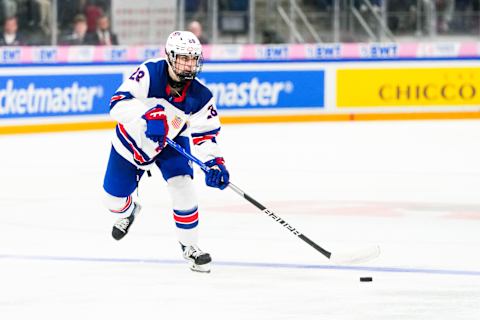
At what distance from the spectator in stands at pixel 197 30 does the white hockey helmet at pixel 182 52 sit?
31.7 feet

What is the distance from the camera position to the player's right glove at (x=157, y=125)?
6.21 meters

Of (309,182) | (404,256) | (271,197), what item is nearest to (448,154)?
(309,182)

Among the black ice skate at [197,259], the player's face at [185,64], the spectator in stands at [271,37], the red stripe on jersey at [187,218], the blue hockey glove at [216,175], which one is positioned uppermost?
the player's face at [185,64]

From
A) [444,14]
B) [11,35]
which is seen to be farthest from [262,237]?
[444,14]

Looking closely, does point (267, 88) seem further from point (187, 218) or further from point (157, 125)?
point (157, 125)

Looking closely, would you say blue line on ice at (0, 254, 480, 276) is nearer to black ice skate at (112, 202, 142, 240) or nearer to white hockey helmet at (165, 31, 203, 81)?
black ice skate at (112, 202, 142, 240)

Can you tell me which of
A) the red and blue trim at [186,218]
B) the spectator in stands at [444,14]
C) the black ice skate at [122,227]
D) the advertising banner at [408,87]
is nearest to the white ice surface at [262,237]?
the black ice skate at [122,227]

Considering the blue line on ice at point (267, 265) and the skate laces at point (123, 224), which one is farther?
the skate laces at point (123, 224)

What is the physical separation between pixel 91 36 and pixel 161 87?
911cm

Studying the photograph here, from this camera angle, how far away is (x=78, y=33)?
15.3 m

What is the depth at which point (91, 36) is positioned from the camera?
603 inches

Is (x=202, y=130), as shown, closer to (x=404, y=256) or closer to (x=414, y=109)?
(x=404, y=256)

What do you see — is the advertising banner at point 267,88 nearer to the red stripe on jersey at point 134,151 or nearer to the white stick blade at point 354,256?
the red stripe on jersey at point 134,151

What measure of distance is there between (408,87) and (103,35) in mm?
3854
